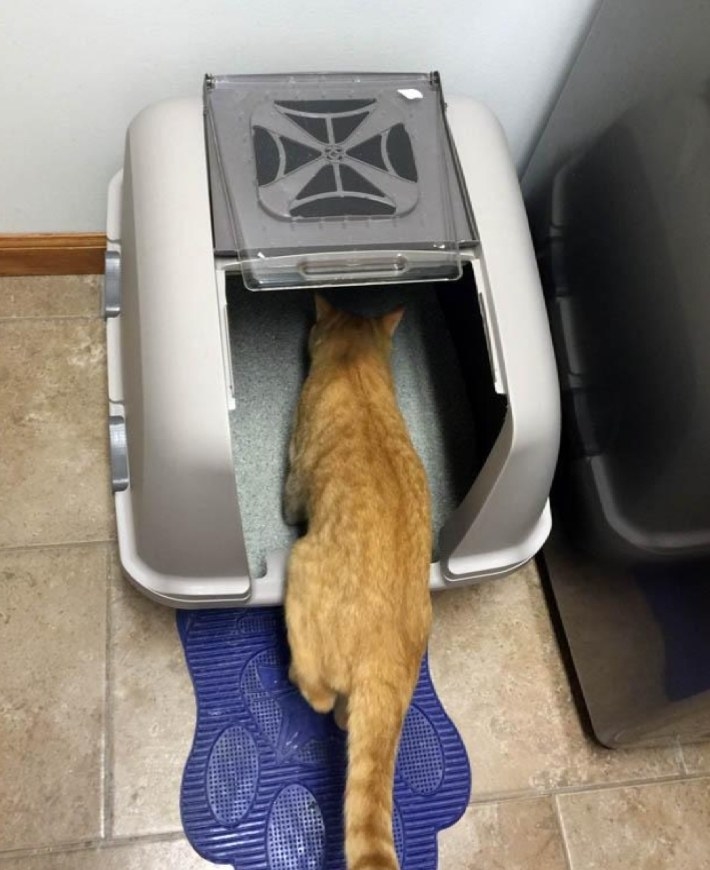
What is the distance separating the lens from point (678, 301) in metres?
0.80

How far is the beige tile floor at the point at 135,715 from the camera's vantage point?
1046 mm

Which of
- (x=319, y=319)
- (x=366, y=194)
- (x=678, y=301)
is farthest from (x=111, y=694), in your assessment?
(x=678, y=301)

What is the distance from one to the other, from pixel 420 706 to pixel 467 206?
2.37 feet

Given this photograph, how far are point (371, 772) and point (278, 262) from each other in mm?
569

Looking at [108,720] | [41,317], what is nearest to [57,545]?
[108,720]

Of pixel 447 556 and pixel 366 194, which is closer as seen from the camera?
pixel 366 194

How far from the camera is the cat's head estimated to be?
1099 mm

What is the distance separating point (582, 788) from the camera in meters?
1.14

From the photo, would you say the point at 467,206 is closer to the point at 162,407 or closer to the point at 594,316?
the point at 594,316

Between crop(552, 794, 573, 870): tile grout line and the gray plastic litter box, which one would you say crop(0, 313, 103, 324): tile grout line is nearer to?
the gray plastic litter box

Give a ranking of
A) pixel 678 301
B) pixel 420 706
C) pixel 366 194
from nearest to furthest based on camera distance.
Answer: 1. pixel 678 301
2. pixel 366 194
3. pixel 420 706

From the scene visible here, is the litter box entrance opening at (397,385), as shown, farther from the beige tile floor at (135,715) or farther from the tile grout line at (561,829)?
the tile grout line at (561,829)

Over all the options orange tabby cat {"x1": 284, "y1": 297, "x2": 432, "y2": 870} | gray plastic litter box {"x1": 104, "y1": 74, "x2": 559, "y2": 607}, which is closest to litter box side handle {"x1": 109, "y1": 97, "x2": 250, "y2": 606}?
gray plastic litter box {"x1": 104, "y1": 74, "x2": 559, "y2": 607}

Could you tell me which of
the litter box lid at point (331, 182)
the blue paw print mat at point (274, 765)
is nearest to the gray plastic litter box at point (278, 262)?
the litter box lid at point (331, 182)
